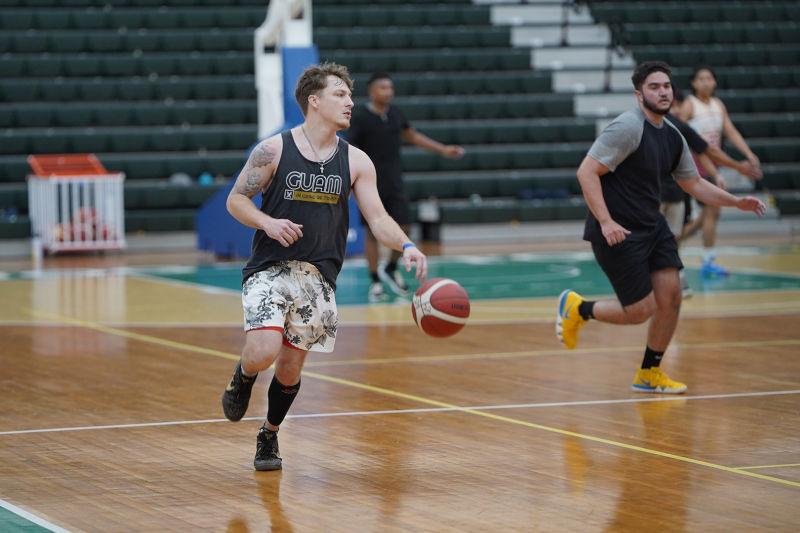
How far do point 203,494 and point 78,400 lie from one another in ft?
7.99

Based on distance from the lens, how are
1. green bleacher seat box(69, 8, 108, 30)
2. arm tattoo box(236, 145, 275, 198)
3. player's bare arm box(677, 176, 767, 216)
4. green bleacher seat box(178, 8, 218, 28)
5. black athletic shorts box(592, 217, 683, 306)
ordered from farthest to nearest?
green bleacher seat box(178, 8, 218, 28) < green bleacher seat box(69, 8, 108, 30) < player's bare arm box(677, 176, 767, 216) < black athletic shorts box(592, 217, 683, 306) < arm tattoo box(236, 145, 275, 198)

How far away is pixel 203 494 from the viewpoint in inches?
202

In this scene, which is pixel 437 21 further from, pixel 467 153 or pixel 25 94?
pixel 25 94

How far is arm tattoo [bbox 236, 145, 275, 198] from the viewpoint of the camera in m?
5.57

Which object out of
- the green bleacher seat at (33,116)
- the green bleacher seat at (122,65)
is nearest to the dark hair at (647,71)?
the green bleacher seat at (33,116)

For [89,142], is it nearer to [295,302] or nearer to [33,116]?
[33,116]

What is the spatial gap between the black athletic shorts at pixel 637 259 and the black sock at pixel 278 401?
7.57 feet

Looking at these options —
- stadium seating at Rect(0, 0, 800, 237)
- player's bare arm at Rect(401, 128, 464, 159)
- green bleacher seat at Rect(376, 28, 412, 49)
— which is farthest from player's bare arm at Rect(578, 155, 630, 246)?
green bleacher seat at Rect(376, 28, 412, 49)

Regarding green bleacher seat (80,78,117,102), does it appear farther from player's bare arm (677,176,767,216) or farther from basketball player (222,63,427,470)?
basketball player (222,63,427,470)

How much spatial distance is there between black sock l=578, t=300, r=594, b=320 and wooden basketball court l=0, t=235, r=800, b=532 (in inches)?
15.4

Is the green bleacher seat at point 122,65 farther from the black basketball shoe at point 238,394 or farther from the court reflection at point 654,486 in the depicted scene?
the black basketball shoe at point 238,394

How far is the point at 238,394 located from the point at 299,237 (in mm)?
726

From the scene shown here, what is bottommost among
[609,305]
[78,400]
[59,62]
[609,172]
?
[78,400]

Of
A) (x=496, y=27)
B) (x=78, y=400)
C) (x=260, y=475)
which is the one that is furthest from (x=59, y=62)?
(x=260, y=475)
